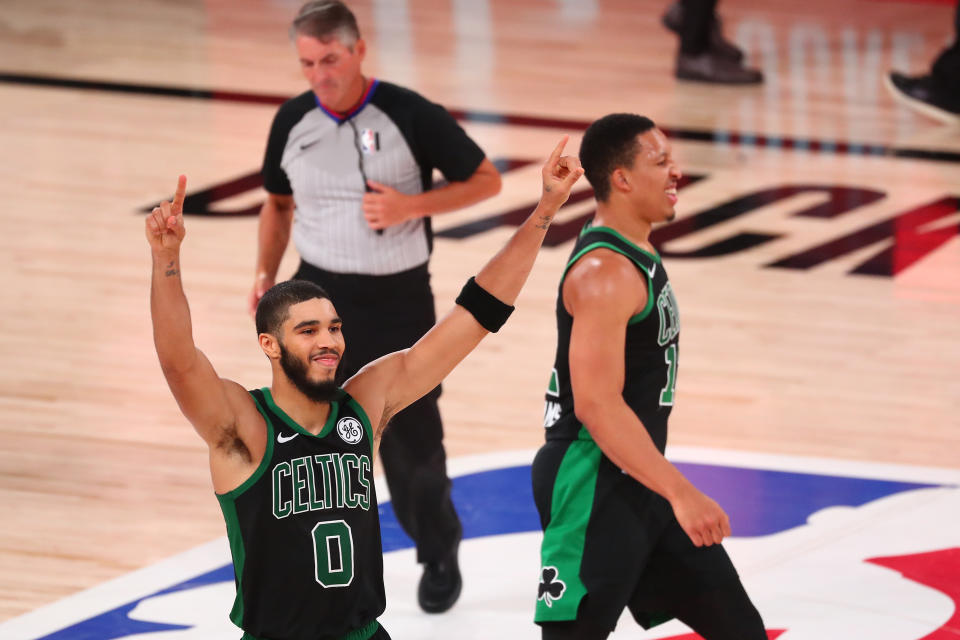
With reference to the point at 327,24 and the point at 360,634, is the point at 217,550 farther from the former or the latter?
the point at 360,634

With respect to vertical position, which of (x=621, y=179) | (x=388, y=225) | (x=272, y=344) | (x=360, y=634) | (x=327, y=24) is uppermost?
(x=327, y=24)

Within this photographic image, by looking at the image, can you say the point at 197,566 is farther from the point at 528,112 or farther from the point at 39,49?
the point at 39,49

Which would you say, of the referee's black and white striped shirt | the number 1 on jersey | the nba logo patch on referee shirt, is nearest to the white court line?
the referee's black and white striped shirt

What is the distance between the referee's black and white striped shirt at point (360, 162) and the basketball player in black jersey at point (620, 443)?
91 centimetres

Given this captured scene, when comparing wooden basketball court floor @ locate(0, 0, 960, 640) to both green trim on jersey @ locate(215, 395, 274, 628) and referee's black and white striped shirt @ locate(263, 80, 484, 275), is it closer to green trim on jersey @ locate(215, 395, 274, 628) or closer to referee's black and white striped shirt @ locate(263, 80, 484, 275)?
referee's black and white striped shirt @ locate(263, 80, 484, 275)

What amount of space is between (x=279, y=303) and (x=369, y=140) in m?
1.47

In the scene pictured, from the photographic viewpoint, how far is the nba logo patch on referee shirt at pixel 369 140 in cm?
422

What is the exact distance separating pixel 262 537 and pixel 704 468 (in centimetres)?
270

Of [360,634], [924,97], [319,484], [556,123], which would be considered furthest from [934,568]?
[924,97]

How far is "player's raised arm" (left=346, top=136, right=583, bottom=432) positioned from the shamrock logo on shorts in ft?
1.66

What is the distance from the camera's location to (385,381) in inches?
120

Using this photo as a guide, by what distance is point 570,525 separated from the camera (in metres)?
3.31

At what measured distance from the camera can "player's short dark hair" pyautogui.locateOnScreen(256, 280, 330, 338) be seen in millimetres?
2822

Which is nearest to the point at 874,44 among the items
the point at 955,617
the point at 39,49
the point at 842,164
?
the point at 842,164
